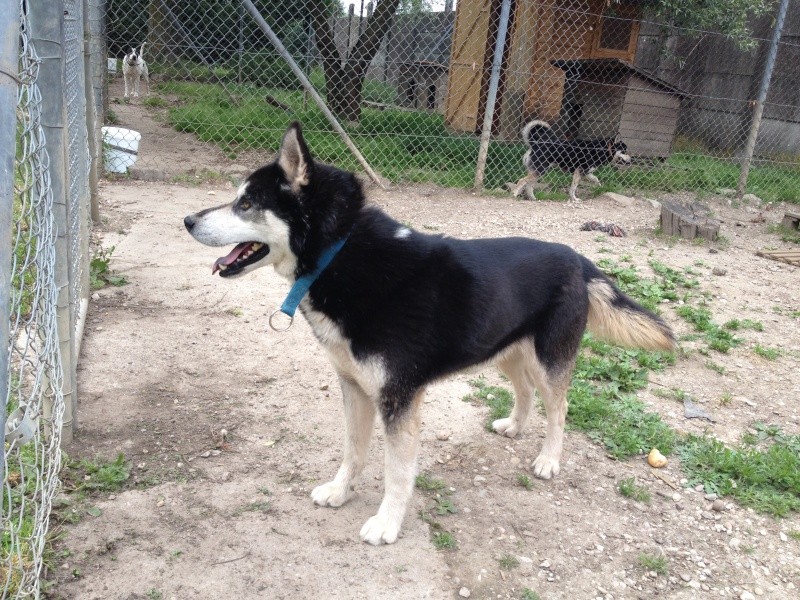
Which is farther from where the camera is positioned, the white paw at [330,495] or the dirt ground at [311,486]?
the white paw at [330,495]

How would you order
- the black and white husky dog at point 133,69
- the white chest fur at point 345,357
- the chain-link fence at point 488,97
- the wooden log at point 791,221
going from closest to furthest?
the white chest fur at point 345,357 < the wooden log at point 791,221 < the chain-link fence at point 488,97 < the black and white husky dog at point 133,69

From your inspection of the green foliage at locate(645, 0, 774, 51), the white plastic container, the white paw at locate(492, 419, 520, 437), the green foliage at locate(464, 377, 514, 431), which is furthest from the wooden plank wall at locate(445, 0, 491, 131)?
the white paw at locate(492, 419, 520, 437)

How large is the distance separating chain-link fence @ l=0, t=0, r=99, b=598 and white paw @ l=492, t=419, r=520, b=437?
2137 millimetres

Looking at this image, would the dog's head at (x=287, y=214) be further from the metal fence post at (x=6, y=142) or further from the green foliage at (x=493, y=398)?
the green foliage at (x=493, y=398)

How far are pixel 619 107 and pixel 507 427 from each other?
27.3ft

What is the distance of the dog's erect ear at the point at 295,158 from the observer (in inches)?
93.0

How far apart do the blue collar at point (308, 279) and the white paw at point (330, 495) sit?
836mm

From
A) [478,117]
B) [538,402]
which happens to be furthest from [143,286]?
[478,117]

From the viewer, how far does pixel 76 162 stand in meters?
3.73

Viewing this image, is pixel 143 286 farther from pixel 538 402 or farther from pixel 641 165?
pixel 641 165

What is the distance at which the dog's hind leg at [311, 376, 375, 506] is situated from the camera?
2.78m

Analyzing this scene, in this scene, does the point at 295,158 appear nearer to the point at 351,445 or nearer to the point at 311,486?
the point at 351,445

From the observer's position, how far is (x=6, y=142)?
101 centimetres

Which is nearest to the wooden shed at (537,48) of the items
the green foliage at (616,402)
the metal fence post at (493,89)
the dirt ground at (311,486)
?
the metal fence post at (493,89)
